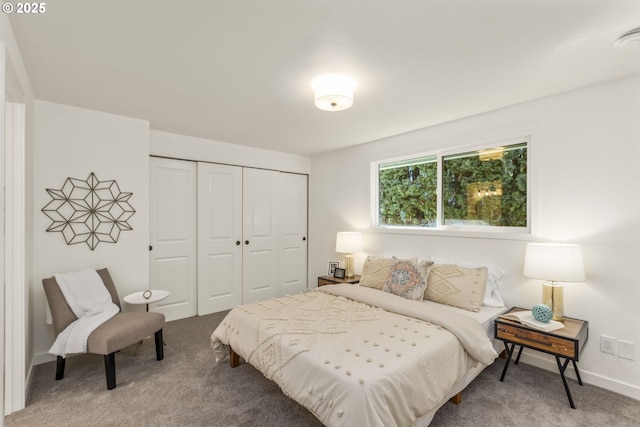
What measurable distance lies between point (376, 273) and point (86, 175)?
122 inches

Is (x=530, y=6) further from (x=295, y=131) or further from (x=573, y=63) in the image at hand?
(x=295, y=131)

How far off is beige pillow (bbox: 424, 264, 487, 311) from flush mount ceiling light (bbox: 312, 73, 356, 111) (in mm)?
1806

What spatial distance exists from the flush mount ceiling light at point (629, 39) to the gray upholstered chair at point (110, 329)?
149 inches

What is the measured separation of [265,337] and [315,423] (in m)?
0.62

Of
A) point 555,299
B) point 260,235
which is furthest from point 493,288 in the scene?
point 260,235

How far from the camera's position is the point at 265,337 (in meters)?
2.12

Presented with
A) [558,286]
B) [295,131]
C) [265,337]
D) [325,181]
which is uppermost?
[295,131]

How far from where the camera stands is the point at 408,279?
291 centimetres

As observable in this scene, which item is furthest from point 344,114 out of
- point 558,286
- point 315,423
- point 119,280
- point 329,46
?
point 119,280

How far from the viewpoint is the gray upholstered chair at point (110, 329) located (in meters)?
2.27

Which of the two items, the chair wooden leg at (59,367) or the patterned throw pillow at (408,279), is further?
the patterned throw pillow at (408,279)

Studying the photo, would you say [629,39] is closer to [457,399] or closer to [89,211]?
[457,399]

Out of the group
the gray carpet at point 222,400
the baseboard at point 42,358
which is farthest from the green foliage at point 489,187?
the baseboard at point 42,358

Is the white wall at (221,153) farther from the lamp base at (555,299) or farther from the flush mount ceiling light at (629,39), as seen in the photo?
the flush mount ceiling light at (629,39)
